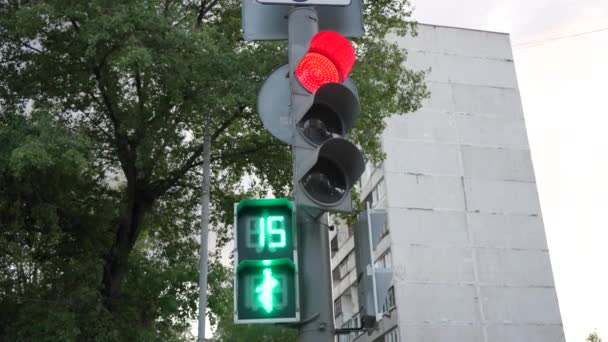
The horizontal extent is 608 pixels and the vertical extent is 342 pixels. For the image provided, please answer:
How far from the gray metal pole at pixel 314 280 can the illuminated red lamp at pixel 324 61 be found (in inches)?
28.4

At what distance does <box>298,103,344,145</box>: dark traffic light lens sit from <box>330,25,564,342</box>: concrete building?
3636 centimetres

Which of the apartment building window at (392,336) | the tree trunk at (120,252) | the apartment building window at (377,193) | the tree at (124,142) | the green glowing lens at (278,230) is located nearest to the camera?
the green glowing lens at (278,230)

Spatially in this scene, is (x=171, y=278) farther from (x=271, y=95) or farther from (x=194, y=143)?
(x=271, y=95)

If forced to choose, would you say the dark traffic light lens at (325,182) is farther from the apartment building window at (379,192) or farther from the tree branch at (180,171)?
the apartment building window at (379,192)

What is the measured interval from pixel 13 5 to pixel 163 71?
371cm

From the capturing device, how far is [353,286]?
47.2 metres

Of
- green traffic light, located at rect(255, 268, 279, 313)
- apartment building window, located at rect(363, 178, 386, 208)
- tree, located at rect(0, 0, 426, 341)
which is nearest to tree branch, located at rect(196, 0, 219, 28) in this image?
tree, located at rect(0, 0, 426, 341)

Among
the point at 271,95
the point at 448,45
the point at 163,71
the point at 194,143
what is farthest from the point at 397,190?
the point at 271,95

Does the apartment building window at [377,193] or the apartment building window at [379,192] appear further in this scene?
the apartment building window at [377,193]

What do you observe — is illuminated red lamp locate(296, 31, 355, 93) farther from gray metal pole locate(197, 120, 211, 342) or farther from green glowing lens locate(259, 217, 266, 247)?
gray metal pole locate(197, 120, 211, 342)

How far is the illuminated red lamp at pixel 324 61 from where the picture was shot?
386 cm

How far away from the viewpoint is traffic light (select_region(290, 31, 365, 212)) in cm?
356

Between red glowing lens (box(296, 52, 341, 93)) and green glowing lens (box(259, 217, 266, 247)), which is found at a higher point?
red glowing lens (box(296, 52, 341, 93))

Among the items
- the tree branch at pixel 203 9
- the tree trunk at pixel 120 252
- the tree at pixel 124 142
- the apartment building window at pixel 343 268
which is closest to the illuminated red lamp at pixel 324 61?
the tree at pixel 124 142
